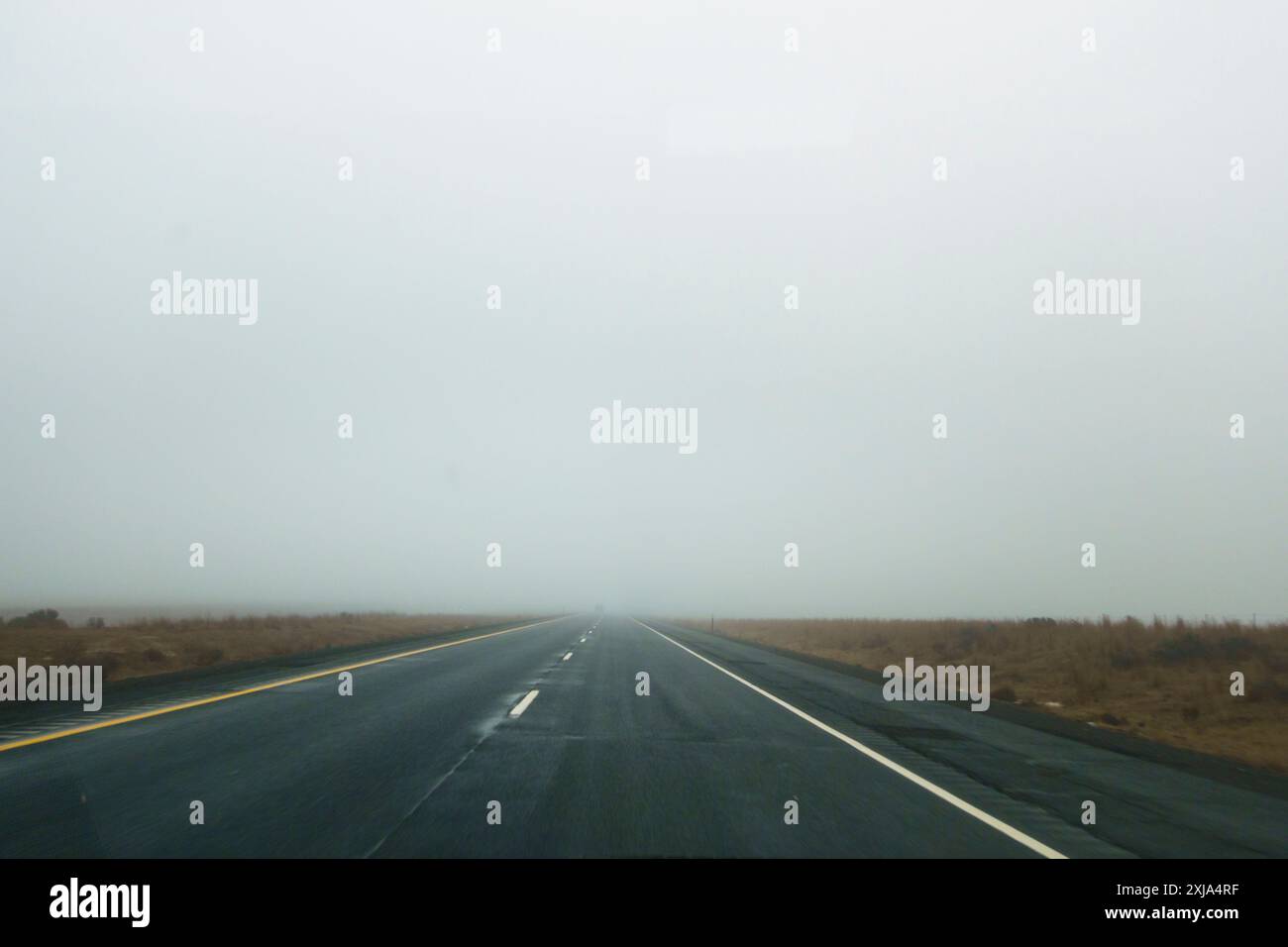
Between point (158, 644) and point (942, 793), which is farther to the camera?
point (158, 644)

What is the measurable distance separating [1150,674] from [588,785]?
15.7m

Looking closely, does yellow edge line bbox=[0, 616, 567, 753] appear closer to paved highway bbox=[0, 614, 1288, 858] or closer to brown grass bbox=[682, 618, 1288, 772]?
paved highway bbox=[0, 614, 1288, 858]

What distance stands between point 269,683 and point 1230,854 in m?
13.9

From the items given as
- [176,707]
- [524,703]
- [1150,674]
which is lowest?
[1150,674]

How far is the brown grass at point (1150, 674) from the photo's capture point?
41.8ft

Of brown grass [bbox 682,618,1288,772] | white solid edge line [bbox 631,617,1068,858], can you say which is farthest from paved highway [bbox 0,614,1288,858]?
brown grass [bbox 682,618,1288,772]

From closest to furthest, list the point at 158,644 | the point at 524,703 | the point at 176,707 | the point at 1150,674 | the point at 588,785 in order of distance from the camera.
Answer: the point at 588,785 → the point at 176,707 → the point at 524,703 → the point at 1150,674 → the point at 158,644

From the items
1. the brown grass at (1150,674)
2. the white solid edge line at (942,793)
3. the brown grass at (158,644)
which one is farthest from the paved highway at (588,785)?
the brown grass at (158,644)

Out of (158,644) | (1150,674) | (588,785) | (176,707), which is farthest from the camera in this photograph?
(158,644)

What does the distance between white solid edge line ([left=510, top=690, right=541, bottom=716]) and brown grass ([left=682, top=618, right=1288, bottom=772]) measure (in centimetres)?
947

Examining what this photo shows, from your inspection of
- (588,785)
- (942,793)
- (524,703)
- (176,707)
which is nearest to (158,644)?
(176,707)

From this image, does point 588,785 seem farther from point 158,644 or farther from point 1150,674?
point 158,644

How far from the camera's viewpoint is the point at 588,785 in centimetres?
704
